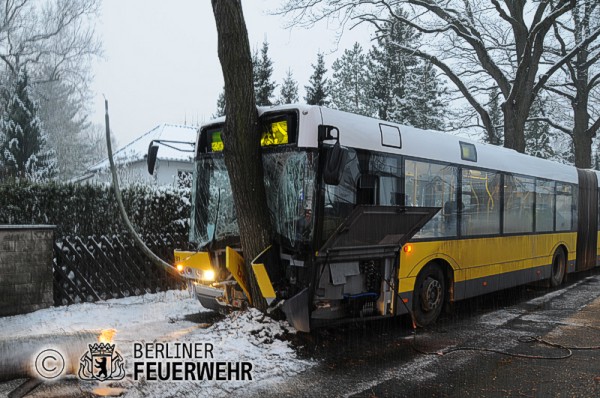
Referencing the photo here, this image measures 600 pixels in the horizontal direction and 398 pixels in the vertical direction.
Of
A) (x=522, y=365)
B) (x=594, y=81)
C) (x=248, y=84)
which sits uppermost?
(x=594, y=81)

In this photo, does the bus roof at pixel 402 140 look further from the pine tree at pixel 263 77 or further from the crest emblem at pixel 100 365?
the pine tree at pixel 263 77

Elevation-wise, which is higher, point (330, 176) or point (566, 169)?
point (566, 169)

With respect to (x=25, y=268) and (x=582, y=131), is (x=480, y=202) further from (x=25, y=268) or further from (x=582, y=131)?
(x=582, y=131)

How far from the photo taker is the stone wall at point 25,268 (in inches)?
340

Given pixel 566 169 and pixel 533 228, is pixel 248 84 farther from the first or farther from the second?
pixel 566 169

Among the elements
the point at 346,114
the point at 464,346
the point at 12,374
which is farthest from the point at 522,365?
the point at 12,374

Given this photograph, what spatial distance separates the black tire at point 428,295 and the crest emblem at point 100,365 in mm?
4617

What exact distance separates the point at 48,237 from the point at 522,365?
25.9ft

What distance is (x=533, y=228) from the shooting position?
11.9 m

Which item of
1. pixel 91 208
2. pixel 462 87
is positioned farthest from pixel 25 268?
pixel 462 87

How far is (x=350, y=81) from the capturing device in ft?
181

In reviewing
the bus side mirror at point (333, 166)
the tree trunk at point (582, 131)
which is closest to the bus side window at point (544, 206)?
the bus side mirror at point (333, 166)

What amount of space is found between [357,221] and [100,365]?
3.49 m

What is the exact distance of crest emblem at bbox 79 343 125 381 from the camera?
18.7 feet
